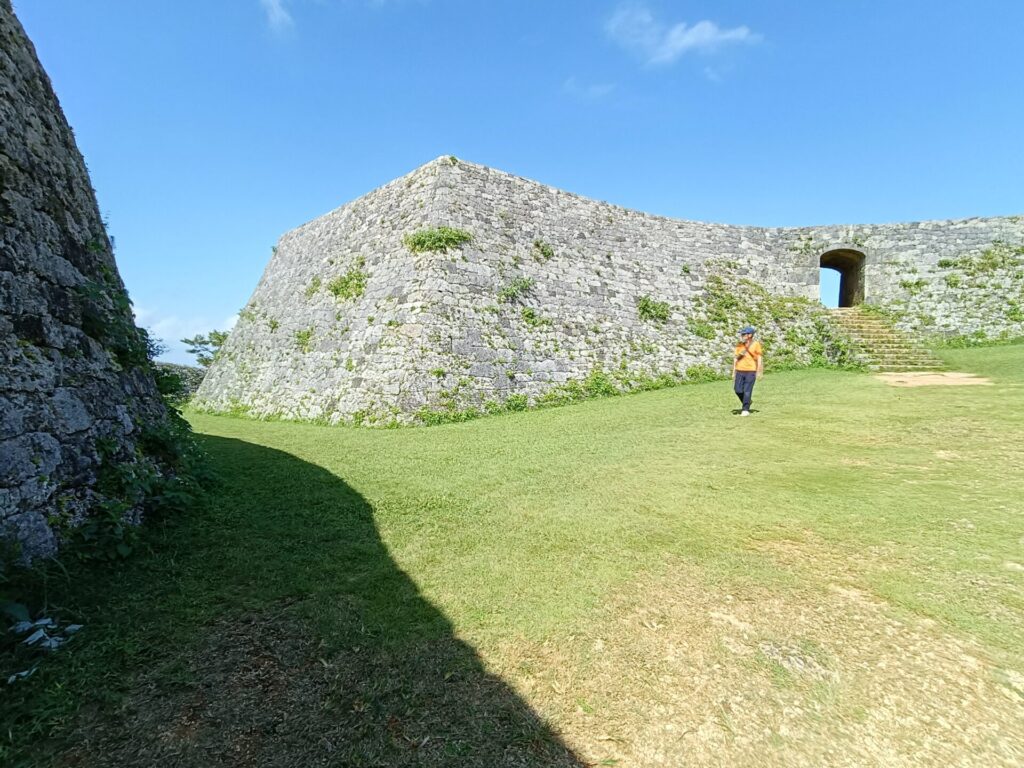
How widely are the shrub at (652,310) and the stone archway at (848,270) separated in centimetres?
670

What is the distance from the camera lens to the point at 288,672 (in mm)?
2387

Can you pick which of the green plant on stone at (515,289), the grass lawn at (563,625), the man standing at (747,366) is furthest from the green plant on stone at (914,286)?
the grass lawn at (563,625)

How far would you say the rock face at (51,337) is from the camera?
2881mm

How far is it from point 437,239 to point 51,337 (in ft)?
27.2

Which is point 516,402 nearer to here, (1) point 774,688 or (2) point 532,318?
(2) point 532,318

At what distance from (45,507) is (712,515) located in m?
4.72

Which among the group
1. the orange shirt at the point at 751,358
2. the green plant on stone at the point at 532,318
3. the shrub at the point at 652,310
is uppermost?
the shrub at the point at 652,310

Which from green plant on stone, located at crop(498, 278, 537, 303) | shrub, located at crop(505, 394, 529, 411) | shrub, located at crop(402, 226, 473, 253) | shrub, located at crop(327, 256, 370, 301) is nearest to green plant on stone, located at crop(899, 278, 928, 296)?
green plant on stone, located at crop(498, 278, 537, 303)

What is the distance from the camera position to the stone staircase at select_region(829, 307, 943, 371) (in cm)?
1246

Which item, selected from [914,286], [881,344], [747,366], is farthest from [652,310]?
[914,286]

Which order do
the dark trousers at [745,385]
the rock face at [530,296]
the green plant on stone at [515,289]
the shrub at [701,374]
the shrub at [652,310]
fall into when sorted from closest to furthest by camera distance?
the dark trousers at [745,385], the rock face at [530,296], the green plant on stone at [515,289], the shrub at [701,374], the shrub at [652,310]

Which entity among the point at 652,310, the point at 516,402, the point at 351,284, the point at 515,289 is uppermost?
the point at 351,284

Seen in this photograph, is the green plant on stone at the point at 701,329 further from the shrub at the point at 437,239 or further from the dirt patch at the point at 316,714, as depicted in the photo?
the dirt patch at the point at 316,714

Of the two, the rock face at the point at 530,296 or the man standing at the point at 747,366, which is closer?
the man standing at the point at 747,366
